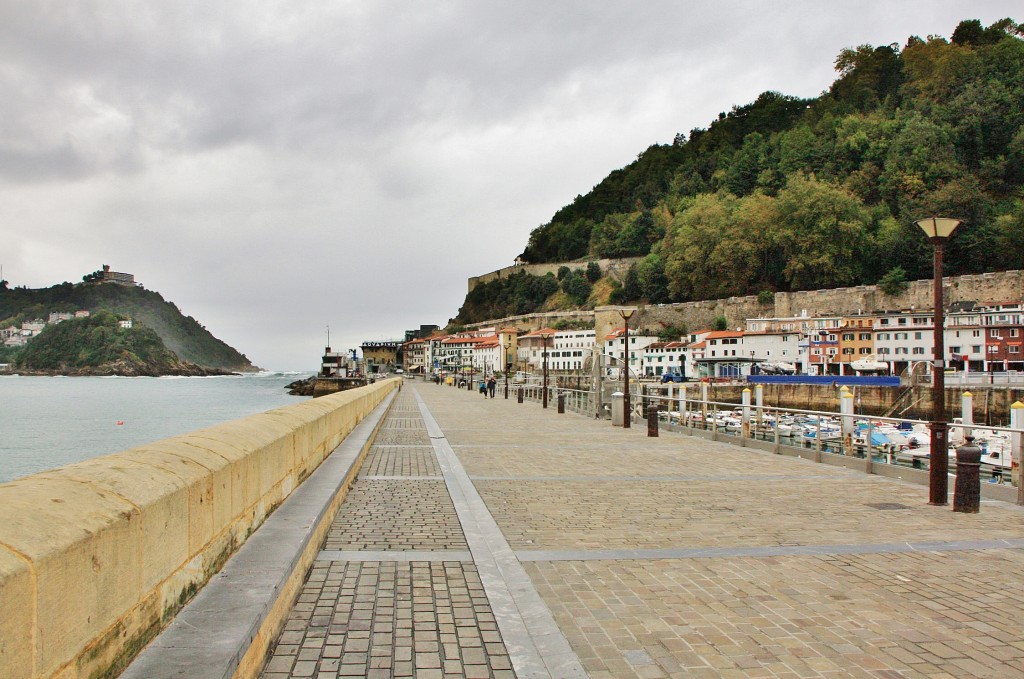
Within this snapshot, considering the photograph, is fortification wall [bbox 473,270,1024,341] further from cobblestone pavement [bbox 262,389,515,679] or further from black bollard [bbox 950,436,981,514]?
cobblestone pavement [bbox 262,389,515,679]

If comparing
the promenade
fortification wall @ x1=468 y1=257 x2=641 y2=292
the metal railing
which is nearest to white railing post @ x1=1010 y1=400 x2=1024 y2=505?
the metal railing

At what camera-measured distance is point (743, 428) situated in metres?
16.1

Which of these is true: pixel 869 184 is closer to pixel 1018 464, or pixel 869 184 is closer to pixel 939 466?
pixel 1018 464

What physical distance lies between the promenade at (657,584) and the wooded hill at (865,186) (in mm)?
85863

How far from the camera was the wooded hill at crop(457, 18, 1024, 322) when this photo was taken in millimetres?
95375

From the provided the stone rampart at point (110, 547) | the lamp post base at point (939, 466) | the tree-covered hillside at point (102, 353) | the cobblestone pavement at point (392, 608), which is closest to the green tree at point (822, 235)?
the lamp post base at point (939, 466)

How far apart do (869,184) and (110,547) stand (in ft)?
403

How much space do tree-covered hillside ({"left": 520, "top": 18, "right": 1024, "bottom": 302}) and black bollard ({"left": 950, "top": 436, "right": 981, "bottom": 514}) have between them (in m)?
94.2

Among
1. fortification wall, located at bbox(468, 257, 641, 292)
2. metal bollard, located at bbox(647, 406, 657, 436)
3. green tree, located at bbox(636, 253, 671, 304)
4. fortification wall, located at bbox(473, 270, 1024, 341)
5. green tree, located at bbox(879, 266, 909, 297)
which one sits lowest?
metal bollard, located at bbox(647, 406, 657, 436)

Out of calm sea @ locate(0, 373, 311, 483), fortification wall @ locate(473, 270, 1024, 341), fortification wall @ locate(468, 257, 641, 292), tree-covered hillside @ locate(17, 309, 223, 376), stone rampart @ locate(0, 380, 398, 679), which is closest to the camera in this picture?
stone rampart @ locate(0, 380, 398, 679)

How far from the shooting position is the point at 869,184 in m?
109

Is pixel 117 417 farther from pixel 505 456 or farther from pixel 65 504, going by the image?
pixel 65 504

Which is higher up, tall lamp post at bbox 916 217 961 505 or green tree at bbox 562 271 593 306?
green tree at bbox 562 271 593 306

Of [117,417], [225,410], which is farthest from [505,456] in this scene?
[225,410]
